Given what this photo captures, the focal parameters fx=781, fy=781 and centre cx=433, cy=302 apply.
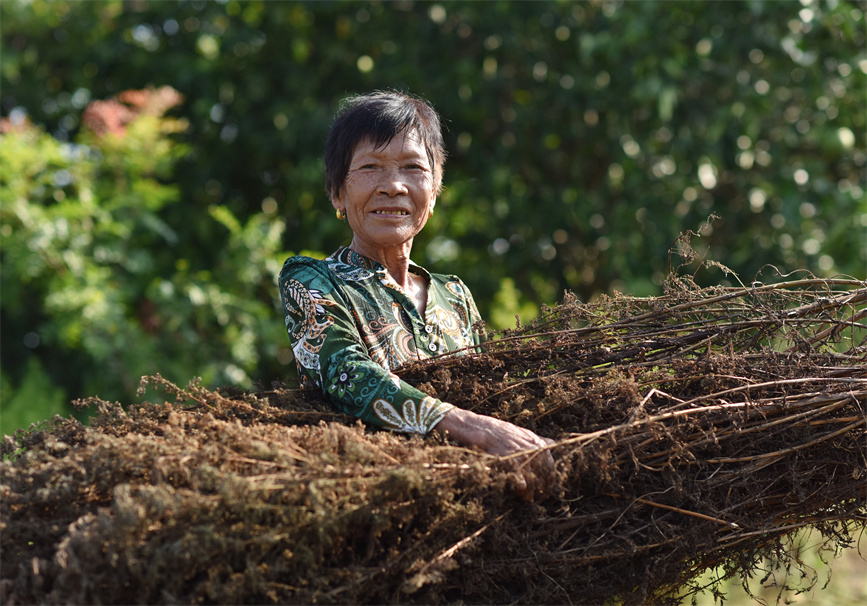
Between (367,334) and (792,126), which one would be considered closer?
(367,334)

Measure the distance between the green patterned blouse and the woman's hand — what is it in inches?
1.8

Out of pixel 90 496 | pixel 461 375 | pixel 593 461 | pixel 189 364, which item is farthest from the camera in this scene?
pixel 189 364

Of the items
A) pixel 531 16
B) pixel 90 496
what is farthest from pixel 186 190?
pixel 90 496

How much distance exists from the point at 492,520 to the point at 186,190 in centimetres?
484

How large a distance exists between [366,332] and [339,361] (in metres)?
0.21

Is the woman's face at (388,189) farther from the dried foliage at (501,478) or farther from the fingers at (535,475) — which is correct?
the fingers at (535,475)

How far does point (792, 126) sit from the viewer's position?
522 cm

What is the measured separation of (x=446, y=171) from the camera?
5.84 m

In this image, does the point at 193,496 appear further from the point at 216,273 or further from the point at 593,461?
the point at 216,273

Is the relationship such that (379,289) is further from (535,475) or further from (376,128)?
(535,475)

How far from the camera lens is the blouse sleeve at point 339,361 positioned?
1881mm

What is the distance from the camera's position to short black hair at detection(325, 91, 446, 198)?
2340 mm

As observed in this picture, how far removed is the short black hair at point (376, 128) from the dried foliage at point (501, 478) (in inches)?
26.2

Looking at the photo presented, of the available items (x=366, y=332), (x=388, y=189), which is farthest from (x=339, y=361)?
(x=388, y=189)
